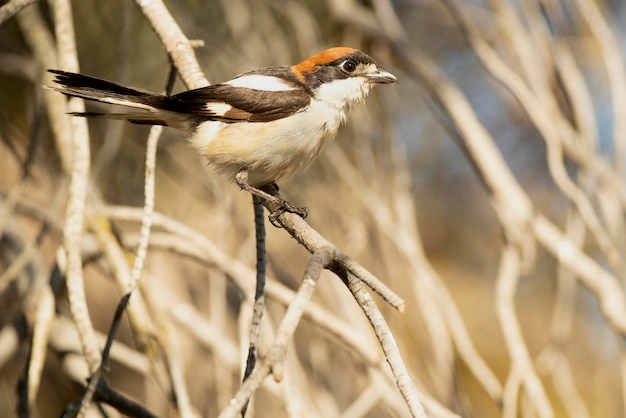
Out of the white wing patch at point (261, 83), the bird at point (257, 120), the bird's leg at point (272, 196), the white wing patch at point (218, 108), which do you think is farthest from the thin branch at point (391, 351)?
the white wing patch at point (261, 83)

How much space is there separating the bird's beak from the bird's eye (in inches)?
2.6

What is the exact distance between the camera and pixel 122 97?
2.45 meters

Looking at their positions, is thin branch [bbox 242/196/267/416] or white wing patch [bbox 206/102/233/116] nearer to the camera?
thin branch [bbox 242/196/267/416]

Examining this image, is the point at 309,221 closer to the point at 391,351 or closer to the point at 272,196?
the point at 272,196

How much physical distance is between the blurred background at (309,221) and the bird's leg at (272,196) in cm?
31

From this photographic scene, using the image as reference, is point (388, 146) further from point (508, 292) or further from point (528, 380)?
point (528, 380)

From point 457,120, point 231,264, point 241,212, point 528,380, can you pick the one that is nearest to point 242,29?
point 241,212

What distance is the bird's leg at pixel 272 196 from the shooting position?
7.65ft

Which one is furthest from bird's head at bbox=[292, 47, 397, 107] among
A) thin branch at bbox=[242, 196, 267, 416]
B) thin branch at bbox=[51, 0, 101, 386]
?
thin branch at bbox=[51, 0, 101, 386]

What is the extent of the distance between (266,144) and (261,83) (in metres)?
0.28

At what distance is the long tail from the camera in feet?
7.25

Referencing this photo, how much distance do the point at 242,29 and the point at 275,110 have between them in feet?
4.51

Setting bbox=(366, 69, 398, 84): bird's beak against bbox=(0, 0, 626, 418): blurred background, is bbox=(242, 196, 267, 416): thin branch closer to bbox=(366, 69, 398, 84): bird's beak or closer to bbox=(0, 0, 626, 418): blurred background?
bbox=(0, 0, 626, 418): blurred background

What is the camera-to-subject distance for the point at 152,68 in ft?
14.4
